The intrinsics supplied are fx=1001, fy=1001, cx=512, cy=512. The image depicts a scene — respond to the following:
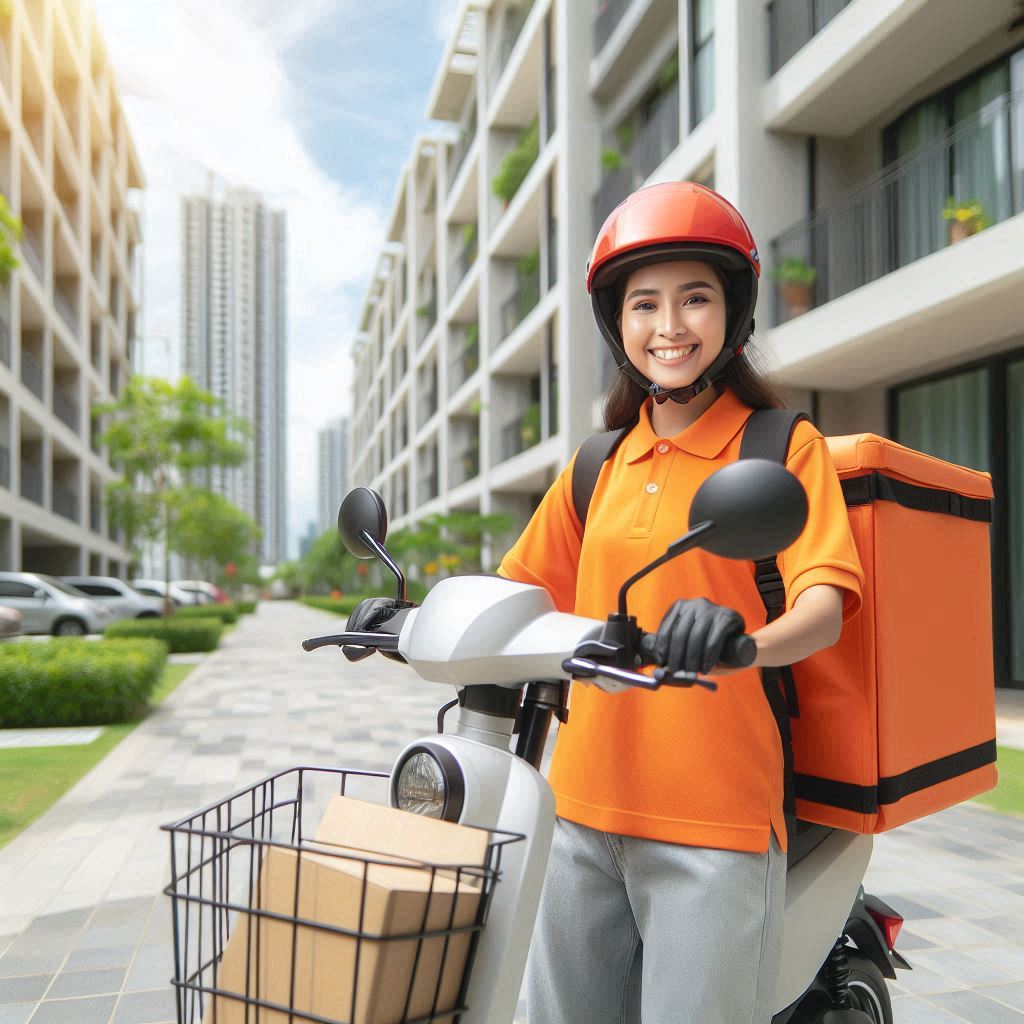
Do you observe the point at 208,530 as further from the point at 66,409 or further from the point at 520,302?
the point at 520,302

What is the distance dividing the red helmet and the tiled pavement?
7.75ft

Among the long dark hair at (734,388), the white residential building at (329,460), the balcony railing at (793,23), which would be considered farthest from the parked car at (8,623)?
the white residential building at (329,460)

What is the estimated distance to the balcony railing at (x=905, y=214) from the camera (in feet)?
30.6

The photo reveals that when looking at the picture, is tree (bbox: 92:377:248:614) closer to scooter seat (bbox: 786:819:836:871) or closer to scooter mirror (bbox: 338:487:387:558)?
scooter mirror (bbox: 338:487:387:558)

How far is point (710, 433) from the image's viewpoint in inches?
60.7

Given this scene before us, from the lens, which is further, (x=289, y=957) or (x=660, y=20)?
(x=660, y=20)

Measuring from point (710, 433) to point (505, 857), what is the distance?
70cm

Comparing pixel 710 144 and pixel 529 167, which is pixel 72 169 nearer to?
pixel 529 167

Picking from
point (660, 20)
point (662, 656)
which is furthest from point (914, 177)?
point (662, 656)

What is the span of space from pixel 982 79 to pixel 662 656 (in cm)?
1113

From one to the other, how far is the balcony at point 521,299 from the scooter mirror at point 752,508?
19473mm

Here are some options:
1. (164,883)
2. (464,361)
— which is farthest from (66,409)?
(164,883)

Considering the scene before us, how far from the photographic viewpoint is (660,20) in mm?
14992

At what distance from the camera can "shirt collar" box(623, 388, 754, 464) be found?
5.00ft
